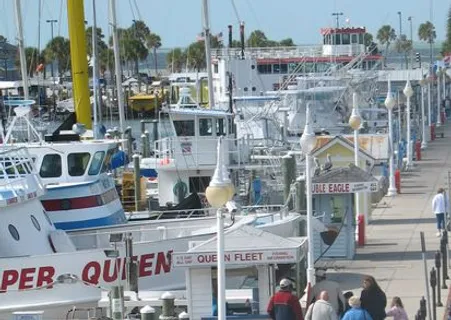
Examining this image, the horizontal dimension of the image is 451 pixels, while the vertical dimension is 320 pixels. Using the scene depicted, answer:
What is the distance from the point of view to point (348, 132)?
63906 millimetres

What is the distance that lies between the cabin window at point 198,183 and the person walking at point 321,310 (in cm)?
1849

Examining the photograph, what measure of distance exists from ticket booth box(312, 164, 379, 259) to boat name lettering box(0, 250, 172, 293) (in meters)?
4.45

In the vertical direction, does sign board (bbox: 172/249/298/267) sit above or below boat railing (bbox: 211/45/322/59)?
below

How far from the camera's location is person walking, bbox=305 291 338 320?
777 inches

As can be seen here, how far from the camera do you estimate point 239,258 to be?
22172 mm

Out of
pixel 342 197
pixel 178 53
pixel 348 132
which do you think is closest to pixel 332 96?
pixel 348 132

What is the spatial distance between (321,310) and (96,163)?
9.65 metres

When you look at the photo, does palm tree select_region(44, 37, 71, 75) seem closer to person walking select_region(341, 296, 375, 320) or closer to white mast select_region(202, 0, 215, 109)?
white mast select_region(202, 0, 215, 109)

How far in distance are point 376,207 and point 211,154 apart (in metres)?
4.98

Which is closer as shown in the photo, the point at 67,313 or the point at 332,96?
the point at 67,313

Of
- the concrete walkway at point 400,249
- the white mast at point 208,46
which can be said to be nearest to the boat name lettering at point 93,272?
the concrete walkway at point 400,249

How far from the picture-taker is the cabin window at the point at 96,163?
1119 inches

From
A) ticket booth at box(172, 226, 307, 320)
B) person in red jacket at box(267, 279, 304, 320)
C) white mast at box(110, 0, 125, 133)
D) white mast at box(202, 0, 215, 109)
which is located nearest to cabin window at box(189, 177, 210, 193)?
white mast at box(202, 0, 215, 109)

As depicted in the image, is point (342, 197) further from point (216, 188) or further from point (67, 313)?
point (216, 188)
